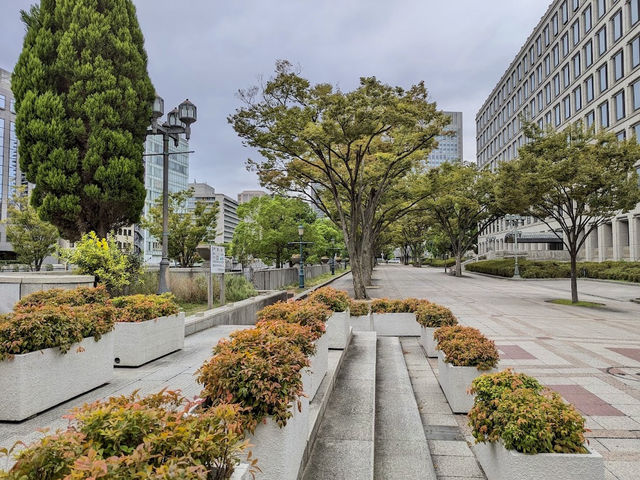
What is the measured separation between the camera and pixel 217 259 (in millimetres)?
10594

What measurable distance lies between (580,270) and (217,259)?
113ft

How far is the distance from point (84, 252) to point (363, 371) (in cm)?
784

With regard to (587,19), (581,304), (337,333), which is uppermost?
(587,19)

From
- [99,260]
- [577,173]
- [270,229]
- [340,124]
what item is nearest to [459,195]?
[270,229]

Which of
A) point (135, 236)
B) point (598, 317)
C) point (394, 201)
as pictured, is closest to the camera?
point (598, 317)

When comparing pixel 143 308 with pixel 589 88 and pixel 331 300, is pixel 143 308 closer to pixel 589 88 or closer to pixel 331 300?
pixel 331 300

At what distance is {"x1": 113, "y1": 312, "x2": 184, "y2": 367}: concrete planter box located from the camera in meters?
5.69

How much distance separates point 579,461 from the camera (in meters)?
2.74

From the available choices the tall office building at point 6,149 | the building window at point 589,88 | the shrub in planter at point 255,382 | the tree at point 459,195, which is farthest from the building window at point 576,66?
the tall office building at point 6,149

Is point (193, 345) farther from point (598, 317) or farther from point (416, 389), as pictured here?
point (598, 317)

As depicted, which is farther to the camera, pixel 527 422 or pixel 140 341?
pixel 140 341

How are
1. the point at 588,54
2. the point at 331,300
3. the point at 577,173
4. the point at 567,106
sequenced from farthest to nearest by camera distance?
the point at 567,106 < the point at 588,54 < the point at 577,173 < the point at 331,300

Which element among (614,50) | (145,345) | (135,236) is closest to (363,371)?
(145,345)

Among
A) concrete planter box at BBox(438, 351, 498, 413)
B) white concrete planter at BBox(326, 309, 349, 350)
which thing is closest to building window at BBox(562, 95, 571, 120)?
white concrete planter at BBox(326, 309, 349, 350)
